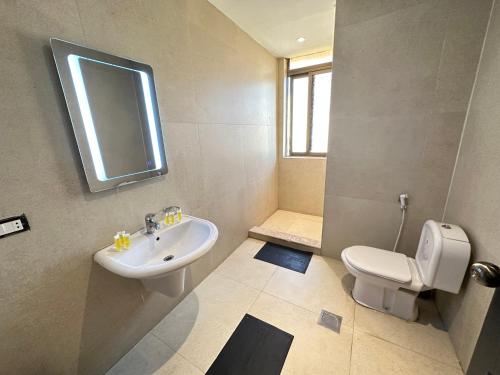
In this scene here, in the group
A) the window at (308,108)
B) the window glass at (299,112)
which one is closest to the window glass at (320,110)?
the window at (308,108)

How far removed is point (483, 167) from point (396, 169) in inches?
21.9

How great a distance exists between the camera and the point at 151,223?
1.28m

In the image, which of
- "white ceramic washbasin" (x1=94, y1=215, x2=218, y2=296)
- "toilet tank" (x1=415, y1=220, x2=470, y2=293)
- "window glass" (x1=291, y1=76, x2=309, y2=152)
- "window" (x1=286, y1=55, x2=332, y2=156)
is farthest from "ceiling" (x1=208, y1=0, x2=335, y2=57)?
"toilet tank" (x1=415, y1=220, x2=470, y2=293)

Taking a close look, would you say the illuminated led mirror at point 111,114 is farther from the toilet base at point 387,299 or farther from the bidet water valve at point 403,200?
the bidet water valve at point 403,200

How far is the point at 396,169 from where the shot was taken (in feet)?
5.57

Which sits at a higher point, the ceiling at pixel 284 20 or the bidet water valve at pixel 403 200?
the ceiling at pixel 284 20

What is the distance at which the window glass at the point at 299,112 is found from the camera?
305 centimetres

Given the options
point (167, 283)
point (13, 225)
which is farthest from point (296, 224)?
point (13, 225)

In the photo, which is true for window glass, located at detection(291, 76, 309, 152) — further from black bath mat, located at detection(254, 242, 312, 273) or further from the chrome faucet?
the chrome faucet

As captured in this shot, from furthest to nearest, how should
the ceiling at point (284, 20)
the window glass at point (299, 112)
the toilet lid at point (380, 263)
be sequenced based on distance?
the window glass at point (299, 112) → the ceiling at point (284, 20) → the toilet lid at point (380, 263)

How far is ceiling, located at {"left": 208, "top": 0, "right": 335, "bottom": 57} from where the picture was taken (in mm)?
1681

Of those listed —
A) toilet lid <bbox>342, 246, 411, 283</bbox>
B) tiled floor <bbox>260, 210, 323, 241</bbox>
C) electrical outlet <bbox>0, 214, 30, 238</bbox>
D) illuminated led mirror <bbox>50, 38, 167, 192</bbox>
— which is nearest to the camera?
electrical outlet <bbox>0, 214, 30, 238</bbox>

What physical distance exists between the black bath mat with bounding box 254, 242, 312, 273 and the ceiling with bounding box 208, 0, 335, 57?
2428mm

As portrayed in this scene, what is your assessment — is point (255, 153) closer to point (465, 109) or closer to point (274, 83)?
point (274, 83)
